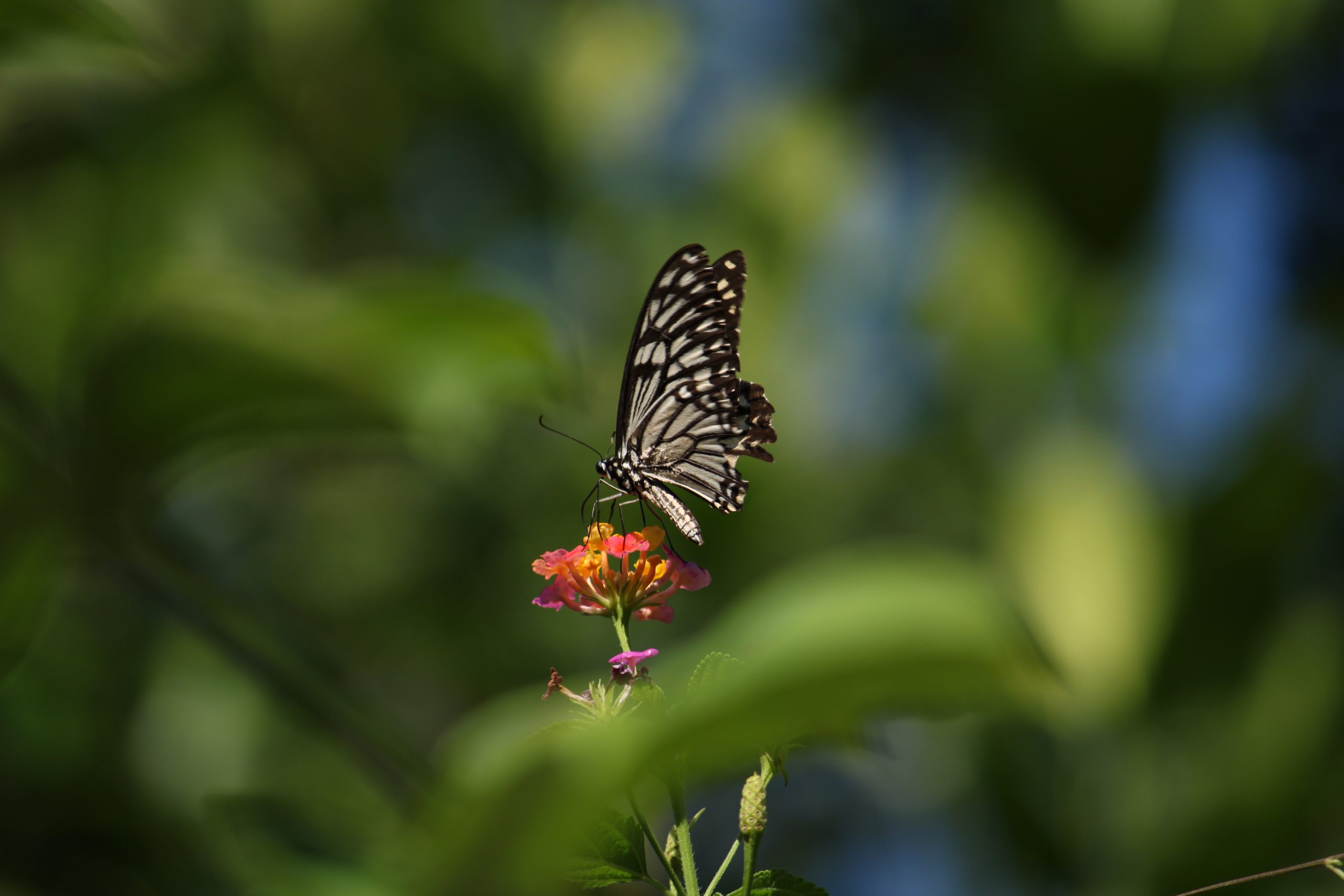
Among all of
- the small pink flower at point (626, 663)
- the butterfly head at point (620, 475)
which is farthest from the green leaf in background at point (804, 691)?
the butterfly head at point (620, 475)

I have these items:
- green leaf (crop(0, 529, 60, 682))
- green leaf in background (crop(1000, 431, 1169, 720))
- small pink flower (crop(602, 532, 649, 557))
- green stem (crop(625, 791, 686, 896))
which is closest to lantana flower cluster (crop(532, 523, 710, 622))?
small pink flower (crop(602, 532, 649, 557))

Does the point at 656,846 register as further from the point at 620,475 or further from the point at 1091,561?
the point at 1091,561

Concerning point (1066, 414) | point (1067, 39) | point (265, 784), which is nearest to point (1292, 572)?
point (1066, 414)

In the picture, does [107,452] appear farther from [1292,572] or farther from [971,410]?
[1292,572]

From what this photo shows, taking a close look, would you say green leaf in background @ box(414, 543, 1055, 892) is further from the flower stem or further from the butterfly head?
the butterfly head

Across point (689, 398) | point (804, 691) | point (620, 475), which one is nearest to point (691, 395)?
point (689, 398)

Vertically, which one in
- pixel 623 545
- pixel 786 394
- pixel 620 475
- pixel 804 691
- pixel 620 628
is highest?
pixel 786 394
